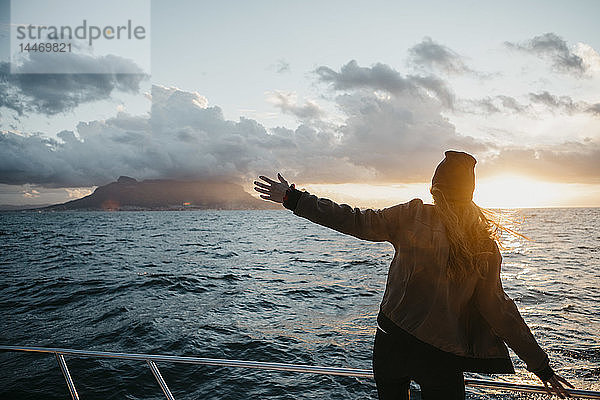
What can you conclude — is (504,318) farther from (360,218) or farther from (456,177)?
(360,218)

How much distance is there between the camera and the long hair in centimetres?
190

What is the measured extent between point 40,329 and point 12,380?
359cm

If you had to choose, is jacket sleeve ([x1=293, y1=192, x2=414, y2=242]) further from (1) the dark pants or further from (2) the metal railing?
(2) the metal railing

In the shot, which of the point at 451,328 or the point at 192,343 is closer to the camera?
the point at 451,328

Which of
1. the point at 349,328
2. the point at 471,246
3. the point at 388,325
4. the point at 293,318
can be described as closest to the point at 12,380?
the point at 293,318

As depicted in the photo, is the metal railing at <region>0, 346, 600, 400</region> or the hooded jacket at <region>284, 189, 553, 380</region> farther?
Result: the metal railing at <region>0, 346, 600, 400</region>

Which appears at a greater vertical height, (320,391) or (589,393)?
(589,393)

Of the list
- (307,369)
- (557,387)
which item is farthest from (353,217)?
(557,387)

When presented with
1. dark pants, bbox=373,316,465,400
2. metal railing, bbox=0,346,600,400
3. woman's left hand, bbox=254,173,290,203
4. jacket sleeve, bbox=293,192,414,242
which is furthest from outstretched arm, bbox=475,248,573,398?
woman's left hand, bbox=254,173,290,203

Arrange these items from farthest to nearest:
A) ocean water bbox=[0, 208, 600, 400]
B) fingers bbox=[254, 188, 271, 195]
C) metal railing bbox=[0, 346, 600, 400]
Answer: ocean water bbox=[0, 208, 600, 400]
fingers bbox=[254, 188, 271, 195]
metal railing bbox=[0, 346, 600, 400]

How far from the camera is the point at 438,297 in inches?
76.4

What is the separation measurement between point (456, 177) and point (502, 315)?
2.56ft

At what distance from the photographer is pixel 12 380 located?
7020mm

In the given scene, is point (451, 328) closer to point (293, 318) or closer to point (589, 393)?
point (589, 393)
